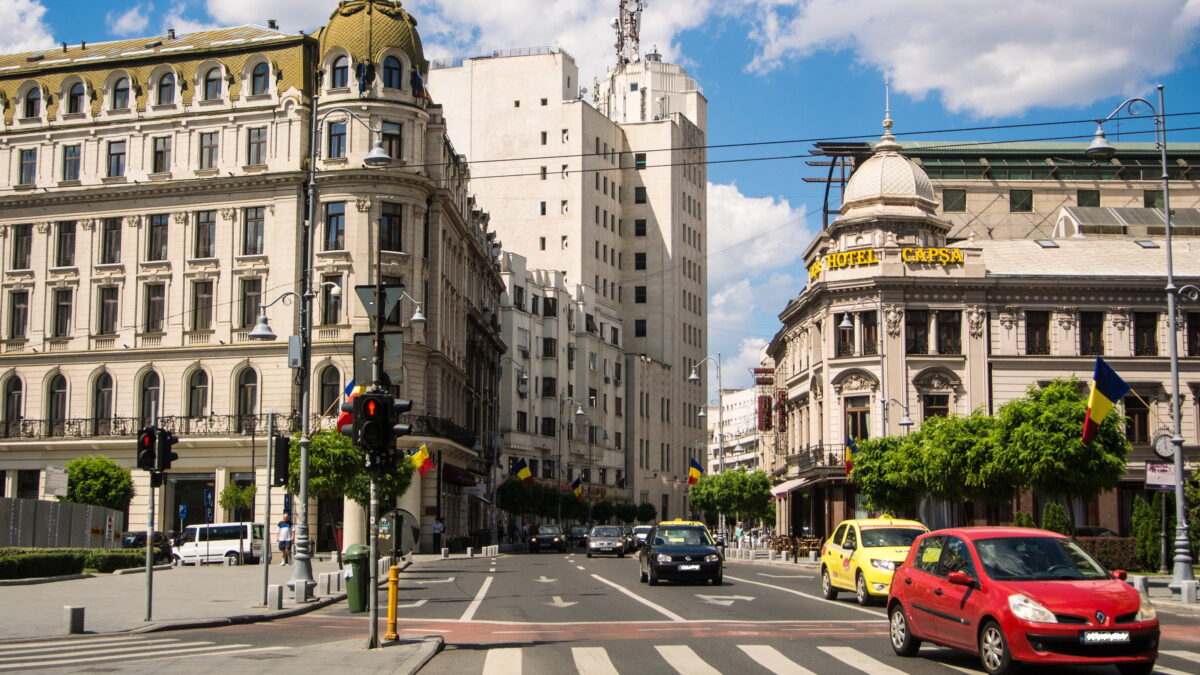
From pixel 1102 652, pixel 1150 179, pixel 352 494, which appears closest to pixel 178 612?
pixel 1102 652

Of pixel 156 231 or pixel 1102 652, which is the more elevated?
pixel 156 231

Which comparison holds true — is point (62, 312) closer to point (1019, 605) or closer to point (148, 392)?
point (148, 392)

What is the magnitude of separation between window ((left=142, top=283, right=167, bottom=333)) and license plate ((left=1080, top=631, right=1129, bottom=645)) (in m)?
52.8

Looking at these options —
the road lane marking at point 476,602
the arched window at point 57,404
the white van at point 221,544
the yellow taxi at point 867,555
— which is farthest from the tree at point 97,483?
the yellow taxi at point 867,555

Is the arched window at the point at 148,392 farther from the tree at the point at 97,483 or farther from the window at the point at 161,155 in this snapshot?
the window at the point at 161,155

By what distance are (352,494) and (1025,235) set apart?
48.6 meters

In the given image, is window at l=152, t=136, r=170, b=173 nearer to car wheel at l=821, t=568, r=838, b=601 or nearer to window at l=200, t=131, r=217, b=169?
window at l=200, t=131, r=217, b=169

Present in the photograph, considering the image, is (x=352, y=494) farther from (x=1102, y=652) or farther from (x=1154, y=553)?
(x=1102, y=652)

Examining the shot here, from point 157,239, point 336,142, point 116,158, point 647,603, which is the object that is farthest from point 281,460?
point 116,158

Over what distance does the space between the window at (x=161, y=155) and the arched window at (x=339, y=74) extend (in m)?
8.38

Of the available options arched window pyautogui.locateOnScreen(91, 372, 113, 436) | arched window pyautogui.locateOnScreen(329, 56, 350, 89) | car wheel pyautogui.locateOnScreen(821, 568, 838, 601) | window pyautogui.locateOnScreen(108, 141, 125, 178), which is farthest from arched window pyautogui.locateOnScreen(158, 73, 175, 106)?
car wheel pyautogui.locateOnScreen(821, 568, 838, 601)

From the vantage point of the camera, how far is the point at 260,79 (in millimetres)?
59281

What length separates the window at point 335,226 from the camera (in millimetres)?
57500

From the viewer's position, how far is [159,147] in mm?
60344
